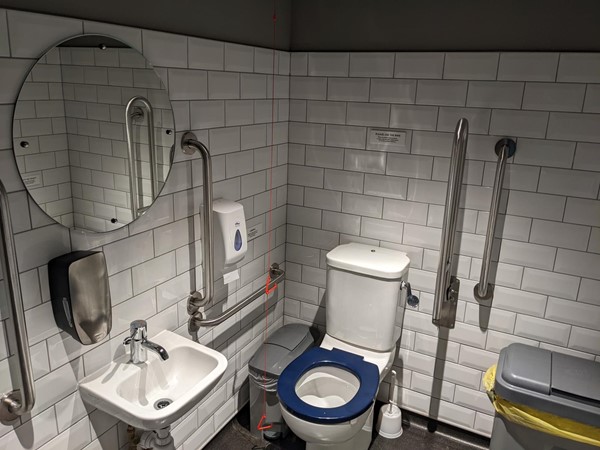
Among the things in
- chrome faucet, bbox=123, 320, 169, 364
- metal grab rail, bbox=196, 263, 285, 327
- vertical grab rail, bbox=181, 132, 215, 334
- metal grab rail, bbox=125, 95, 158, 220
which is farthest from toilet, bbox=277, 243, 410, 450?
metal grab rail, bbox=125, 95, 158, 220

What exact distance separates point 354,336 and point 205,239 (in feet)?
2.85

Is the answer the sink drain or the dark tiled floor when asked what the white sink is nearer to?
the sink drain

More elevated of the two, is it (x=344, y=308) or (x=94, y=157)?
(x=94, y=157)

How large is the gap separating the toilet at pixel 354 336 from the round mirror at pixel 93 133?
3.11 feet

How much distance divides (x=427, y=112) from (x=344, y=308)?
0.95 meters

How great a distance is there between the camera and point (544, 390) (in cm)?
177

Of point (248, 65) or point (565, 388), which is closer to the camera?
point (565, 388)

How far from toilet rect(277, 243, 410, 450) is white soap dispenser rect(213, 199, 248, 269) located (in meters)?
0.47

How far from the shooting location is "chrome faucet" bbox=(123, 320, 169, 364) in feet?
5.21

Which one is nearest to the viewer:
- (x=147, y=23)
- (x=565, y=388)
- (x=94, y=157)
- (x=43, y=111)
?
(x=43, y=111)

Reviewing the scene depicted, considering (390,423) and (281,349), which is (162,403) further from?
(390,423)

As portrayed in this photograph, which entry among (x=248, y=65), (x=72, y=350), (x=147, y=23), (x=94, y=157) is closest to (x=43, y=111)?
(x=94, y=157)

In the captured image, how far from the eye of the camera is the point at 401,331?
2.36 metres

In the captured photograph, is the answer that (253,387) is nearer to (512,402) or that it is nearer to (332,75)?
(512,402)
